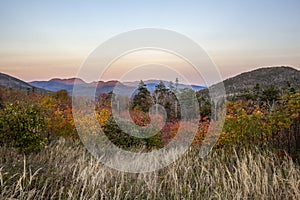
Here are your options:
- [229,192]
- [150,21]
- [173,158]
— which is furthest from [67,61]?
[229,192]

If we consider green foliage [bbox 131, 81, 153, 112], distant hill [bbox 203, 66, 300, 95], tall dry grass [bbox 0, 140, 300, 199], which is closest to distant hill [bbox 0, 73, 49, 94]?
green foliage [bbox 131, 81, 153, 112]

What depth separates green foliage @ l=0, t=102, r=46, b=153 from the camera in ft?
21.8

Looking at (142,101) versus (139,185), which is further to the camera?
(142,101)

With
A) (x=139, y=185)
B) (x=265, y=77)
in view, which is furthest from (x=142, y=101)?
(x=265, y=77)

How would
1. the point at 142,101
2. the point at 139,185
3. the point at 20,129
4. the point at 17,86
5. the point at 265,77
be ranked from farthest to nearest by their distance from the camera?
the point at 265,77 → the point at 17,86 → the point at 142,101 → the point at 20,129 → the point at 139,185

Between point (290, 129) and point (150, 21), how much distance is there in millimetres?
A: 4356

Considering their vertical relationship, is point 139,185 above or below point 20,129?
below

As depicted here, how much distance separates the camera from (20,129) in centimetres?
669

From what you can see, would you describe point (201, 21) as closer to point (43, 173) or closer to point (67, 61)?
point (67, 61)

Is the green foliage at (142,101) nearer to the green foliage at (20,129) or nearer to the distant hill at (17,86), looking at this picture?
the green foliage at (20,129)

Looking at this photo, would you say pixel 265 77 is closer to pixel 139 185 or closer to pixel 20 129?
pixel 20 129

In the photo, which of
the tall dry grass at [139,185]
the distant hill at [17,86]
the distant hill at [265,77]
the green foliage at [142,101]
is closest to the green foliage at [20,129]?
the tall dry grass at [139,185]

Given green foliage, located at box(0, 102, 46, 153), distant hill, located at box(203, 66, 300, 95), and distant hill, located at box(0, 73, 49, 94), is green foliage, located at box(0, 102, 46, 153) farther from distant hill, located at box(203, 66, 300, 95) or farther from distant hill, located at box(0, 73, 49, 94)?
distant hill, located at box(203, 66, 300, 95)

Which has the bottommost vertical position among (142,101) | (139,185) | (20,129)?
(139,185)
